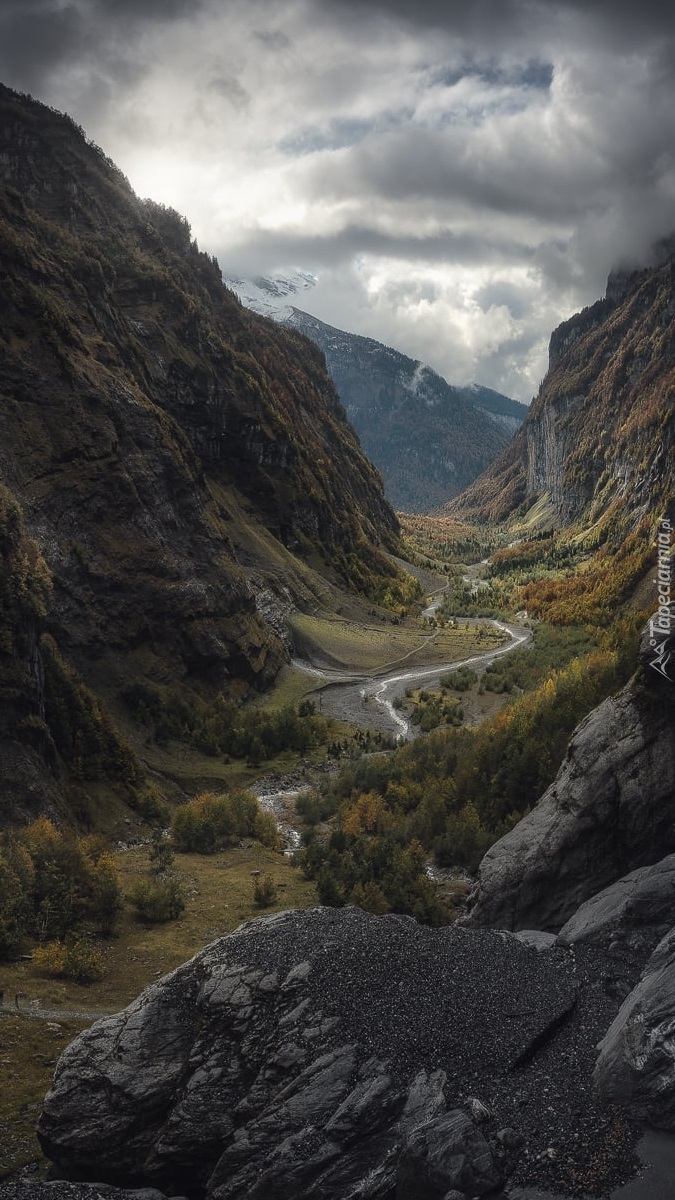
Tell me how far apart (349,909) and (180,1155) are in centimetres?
705

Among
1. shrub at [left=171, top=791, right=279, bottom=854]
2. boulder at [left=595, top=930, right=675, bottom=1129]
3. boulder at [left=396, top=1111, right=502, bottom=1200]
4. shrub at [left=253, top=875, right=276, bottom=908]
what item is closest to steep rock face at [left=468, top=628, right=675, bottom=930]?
shrub at [left=253, top=875, right=276, bottom=908]

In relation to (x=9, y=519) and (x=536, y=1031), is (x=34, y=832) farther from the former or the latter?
(x=536, y=1031)

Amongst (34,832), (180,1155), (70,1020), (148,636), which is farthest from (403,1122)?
(148,636)

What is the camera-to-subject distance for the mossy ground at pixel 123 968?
15.4 metres

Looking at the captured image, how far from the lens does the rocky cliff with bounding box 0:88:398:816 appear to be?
192 ft

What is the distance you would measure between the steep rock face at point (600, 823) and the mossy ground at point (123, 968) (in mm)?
10645

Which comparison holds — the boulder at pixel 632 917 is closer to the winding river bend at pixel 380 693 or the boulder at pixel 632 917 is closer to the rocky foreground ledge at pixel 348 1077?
the rocky foreground ledge at pixel 348 1077

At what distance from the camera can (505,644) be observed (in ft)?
340

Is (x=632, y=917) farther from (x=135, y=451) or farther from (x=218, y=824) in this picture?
(x=135, y=451)

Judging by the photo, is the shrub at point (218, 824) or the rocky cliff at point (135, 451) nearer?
the shrub at point (218, 824)

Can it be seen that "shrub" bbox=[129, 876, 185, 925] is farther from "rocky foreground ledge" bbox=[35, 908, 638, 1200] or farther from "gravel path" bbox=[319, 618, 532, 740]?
"gravel path" bbox=[319, 618, 532, 740]

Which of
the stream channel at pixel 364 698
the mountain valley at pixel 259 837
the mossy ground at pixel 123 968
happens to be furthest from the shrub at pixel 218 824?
the stream channel at pixel 364 698

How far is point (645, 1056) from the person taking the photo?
443 inches

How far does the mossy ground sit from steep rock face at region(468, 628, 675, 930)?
10.6 meters
